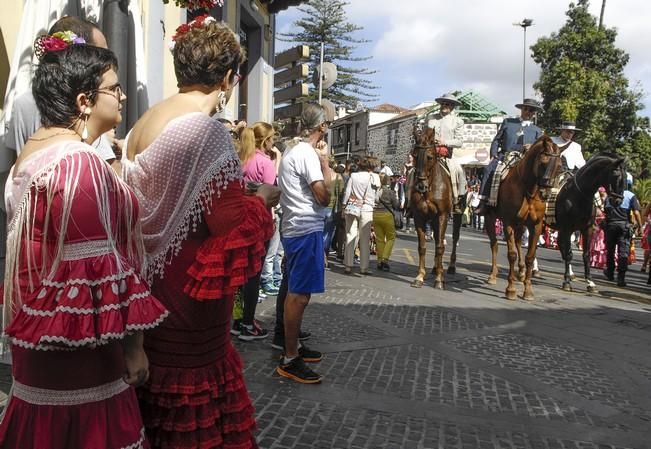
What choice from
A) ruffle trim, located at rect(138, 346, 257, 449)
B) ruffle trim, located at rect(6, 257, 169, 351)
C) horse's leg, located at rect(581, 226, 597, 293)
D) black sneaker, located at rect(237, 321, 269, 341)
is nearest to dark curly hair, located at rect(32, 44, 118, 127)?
ruffle trim, located at rect(6, 257, 169, 351)

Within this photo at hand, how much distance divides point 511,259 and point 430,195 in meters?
1.68

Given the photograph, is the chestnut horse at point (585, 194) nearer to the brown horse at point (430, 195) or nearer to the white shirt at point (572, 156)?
the white shirt at point (572, 156)

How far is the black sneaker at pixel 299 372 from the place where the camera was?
4.45 m

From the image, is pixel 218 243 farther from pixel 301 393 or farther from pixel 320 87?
pixel 320 87

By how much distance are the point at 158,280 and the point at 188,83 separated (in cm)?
77

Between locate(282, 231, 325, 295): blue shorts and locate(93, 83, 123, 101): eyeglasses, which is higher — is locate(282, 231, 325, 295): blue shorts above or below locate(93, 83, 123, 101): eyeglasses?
below

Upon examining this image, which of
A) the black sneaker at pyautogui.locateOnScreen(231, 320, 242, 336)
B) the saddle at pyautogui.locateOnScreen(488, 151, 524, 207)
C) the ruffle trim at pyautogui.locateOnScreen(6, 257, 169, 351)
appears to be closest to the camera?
the ruffle trim at pyautogui.locateOnScreen(6, 257, 169, 351)

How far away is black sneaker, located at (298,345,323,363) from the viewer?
502 cm

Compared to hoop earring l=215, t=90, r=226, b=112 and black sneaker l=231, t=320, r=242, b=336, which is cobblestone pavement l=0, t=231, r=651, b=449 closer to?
black sneaker l=231, t=320, r=242, b=336

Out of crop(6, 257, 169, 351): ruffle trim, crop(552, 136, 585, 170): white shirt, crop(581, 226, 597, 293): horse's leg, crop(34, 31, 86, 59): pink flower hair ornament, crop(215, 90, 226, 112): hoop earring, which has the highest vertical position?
crop(552, 136, 585, 170): white shirt

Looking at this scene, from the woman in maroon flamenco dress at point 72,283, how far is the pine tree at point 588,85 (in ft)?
92.7

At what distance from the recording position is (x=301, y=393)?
4250mm

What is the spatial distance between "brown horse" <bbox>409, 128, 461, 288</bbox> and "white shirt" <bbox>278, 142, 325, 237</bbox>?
17.5 ft

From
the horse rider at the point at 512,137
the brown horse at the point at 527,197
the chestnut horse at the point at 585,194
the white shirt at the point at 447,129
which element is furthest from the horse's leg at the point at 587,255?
the white shirt at the point at 447,129
